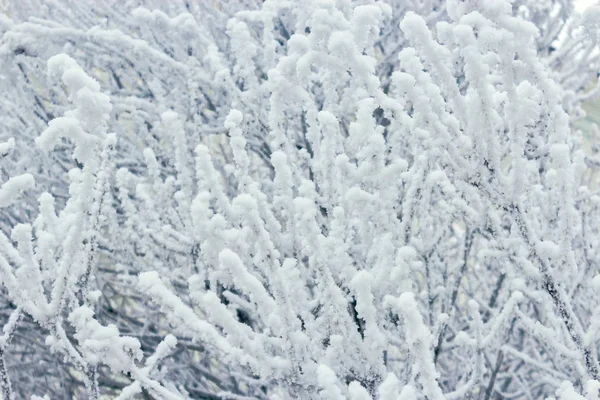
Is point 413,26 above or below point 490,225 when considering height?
above

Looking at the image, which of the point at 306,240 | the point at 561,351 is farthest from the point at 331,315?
the point at 561,351

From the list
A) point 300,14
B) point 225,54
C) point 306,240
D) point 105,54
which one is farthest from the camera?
point 225,54

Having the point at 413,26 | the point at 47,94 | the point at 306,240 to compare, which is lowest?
the point at 47,94

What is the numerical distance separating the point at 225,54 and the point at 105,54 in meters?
0.82

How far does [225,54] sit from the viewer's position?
13.7 ft

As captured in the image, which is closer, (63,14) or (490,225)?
(490,225)

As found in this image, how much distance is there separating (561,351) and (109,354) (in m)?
1.34

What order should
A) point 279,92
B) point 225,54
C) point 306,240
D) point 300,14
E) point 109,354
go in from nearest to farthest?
1. point 109,354
2. point 306,240
3. point 279,92
4. point 300,14
5. point 225,54

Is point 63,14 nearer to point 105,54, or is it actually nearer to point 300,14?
point 105,54

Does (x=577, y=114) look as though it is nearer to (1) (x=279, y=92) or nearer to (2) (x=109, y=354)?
(1) (x=279, y=92)

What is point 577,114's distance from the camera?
429cm

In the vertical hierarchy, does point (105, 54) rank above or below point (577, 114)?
below

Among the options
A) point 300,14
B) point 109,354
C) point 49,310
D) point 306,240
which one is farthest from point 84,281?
point 300,14

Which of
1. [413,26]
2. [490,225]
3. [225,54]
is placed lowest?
[225,54]
